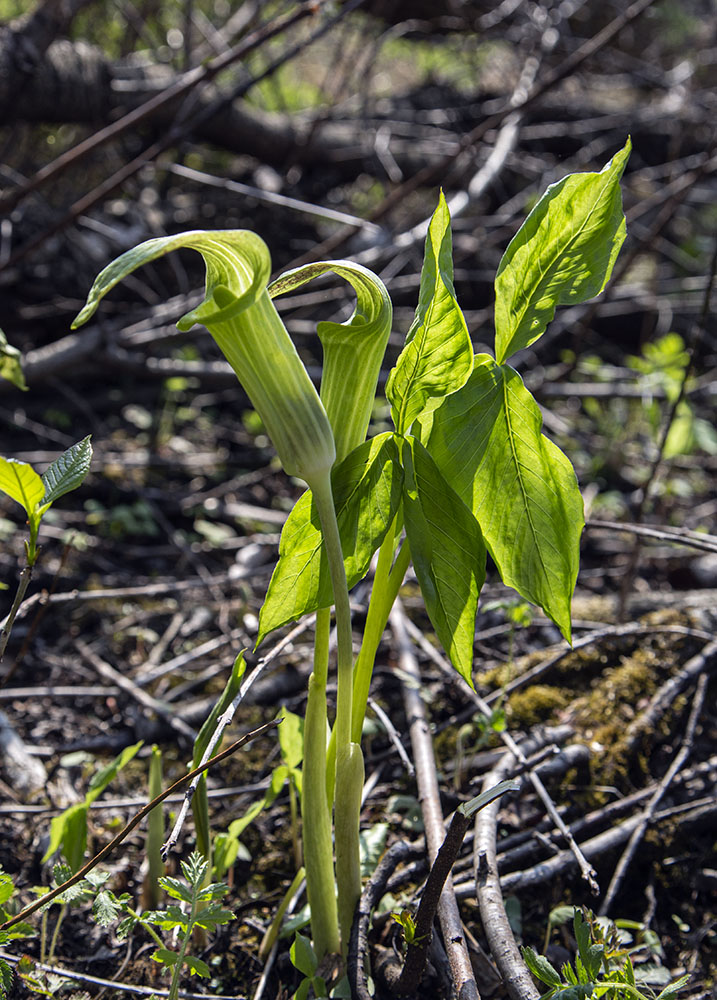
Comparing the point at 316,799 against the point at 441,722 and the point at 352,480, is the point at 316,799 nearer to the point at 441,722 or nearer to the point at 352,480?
the point at 352,480

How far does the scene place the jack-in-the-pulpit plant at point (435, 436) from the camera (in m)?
0.94

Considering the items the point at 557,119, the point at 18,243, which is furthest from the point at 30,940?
the point at 557,119

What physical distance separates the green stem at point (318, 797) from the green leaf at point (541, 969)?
11.8 inches

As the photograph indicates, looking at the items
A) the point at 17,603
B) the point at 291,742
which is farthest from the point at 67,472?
the point at 291,742

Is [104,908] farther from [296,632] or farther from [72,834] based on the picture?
[296,632]

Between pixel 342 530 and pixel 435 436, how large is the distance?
0.59ft

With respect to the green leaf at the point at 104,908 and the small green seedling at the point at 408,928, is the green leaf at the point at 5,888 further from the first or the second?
the small green seedling at the point at 408,928

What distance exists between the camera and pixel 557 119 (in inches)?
210

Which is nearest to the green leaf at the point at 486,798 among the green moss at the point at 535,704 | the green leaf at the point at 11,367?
the green moss at the point at 535,704

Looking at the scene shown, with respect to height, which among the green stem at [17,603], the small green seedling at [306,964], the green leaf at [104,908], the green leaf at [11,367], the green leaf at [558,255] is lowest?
the small green seedling at [306,964]

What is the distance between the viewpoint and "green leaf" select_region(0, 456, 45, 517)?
99cm

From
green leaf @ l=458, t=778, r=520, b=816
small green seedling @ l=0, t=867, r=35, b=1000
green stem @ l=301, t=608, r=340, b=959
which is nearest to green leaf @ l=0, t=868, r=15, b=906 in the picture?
small green seedling @ l=0, t=867, r=35, b=1000

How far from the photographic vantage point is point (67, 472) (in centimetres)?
108

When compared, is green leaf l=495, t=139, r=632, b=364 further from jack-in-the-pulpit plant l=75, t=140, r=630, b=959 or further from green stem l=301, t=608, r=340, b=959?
green stem l=301, t=608, r=340, b=959
